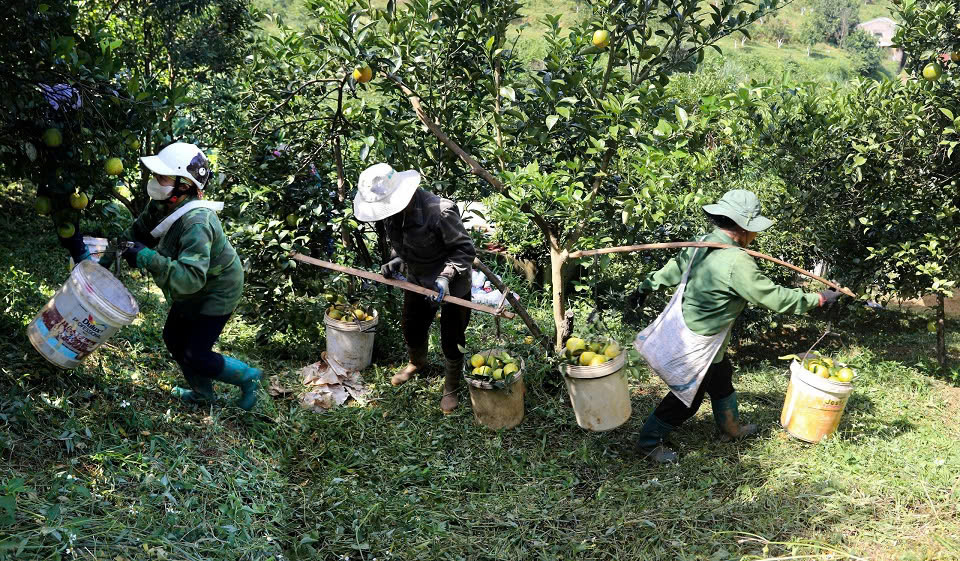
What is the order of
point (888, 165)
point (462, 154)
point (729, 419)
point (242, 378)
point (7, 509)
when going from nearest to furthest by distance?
point (7, 509)
point (242, 378)
point (729, 419)
point (462, 154)
point (888, 165)

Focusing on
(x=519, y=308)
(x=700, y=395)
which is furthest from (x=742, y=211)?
(x=519, y=308)

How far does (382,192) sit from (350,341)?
50.8 inches

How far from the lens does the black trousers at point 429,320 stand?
14.8 ft

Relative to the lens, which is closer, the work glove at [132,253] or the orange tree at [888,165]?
the work glove at [132,253]

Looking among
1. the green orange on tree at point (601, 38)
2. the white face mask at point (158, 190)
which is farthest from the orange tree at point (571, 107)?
the white face mask at point (158, 190)

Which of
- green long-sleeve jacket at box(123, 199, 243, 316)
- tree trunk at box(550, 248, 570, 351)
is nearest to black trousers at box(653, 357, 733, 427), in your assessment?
tree trunk at box(550, 248, 570, 351)

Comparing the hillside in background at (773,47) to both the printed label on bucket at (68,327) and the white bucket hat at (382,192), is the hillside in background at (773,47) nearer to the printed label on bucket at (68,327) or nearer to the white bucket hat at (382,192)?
the white bucket hat at (382,192)

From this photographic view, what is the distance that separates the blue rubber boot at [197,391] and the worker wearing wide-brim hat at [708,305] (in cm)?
242

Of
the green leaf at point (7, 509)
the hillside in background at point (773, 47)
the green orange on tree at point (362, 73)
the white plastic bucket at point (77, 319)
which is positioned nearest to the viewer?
the green leaf at point (7, 509)

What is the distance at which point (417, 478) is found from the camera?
3.92 m

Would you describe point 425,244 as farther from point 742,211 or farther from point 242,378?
point 742,211

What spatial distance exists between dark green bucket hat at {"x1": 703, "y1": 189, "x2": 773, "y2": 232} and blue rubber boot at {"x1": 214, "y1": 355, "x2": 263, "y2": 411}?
2.67m

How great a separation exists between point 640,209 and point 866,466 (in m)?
1.87

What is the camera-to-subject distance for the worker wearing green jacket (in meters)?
3.46
